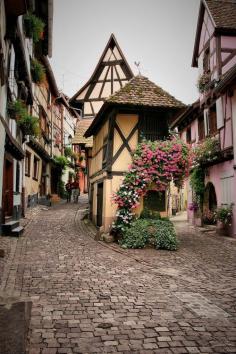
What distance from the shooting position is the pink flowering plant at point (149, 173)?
399 inches

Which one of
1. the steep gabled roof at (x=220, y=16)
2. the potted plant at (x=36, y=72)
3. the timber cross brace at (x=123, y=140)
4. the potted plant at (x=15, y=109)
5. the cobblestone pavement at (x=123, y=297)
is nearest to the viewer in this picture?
the cobblestone pavement at (x=123, y=297)

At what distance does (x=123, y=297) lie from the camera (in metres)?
5.00

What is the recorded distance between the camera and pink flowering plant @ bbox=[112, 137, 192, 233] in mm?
10125

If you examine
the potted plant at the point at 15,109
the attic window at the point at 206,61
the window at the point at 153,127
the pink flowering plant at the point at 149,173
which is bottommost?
the pink flowering plant at the point at 149,173

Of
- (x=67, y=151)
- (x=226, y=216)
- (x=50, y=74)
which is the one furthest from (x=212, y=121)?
(x=67, y=151)

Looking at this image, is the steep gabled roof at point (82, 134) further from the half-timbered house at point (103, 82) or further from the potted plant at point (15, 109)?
the potted plant at point (15, 109)

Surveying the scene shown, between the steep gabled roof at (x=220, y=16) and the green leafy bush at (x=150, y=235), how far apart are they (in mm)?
9314

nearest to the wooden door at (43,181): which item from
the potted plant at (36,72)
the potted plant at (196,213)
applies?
the potted plant at (36,72)

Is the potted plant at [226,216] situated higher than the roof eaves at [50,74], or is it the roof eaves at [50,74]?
the roof eaves at [50,74]

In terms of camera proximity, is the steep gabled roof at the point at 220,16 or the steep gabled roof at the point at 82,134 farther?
the steep gabled roof at the point at 82,134

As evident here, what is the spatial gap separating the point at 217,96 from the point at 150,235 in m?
7.41

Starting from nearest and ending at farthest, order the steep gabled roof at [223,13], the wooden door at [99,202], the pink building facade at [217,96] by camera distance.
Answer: the pink building facade at [217,96]
the wooden door at [99,202]
the steep gabled roof at [223,13]

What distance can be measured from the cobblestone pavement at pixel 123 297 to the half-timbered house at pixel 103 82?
10.6m

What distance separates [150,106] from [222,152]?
153 inches
